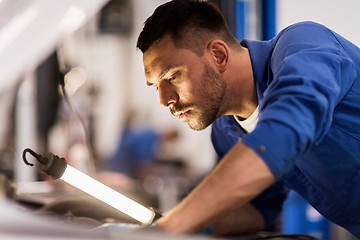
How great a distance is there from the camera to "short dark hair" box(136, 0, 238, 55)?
778mm

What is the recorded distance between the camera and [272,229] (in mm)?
1421

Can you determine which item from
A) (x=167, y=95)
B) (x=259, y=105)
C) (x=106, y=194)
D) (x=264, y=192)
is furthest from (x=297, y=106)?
(x=264, y=192)

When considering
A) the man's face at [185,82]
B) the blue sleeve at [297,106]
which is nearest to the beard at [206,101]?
the man's face at [185,82]

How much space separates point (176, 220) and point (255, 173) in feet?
0.41

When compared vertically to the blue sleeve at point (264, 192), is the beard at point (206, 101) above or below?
above

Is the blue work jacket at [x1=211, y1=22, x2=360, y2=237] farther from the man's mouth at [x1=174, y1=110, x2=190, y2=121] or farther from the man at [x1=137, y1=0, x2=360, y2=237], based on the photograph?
the man's mouth at [x1=174, y1=110, x2=190, y2=121]

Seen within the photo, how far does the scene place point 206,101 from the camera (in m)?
0.86

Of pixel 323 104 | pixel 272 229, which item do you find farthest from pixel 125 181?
pixel 323 104

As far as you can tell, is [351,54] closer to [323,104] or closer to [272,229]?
[323,104]

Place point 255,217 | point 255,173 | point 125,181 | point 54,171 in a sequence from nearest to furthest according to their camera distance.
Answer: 1. point 255,173
2. point 54,171
3. point 255,217
4. point 125,181

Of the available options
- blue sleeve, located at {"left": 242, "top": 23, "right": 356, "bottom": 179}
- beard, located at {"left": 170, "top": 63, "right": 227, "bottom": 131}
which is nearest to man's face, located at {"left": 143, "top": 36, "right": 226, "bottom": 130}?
beard, located at {"left": 170, "top": 63, "right": 227, "bottom": 131}

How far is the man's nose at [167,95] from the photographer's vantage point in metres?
0.79

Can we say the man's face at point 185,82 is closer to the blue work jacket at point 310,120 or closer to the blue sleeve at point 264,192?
the blue work jacket at point 310,120

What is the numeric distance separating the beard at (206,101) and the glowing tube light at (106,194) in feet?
0.62
